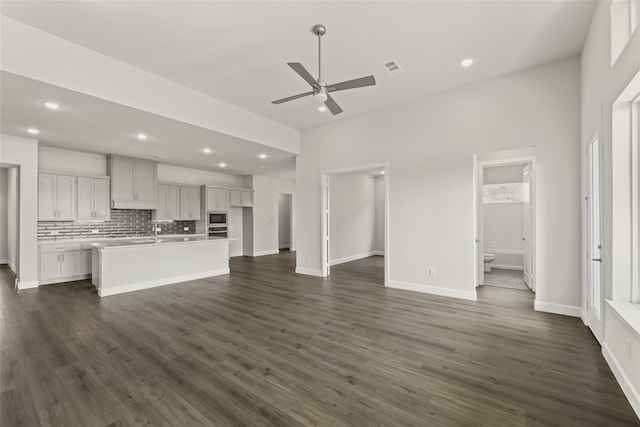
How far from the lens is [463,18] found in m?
2.90

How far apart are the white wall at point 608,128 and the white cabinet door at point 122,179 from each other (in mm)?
8363

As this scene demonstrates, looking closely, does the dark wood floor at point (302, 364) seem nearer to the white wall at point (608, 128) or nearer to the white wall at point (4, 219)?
the white wall at point (608, 128)

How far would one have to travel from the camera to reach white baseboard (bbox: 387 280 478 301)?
14.3 ft

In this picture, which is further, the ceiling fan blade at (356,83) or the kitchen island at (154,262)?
the kitchen island at (154,262)

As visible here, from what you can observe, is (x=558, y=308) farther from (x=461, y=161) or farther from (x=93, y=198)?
(x=93, y=198)

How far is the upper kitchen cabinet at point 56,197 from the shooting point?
5656 millimetres

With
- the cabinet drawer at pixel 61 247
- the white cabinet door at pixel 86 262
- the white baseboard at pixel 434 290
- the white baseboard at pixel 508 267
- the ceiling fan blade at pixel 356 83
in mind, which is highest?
the ceiling fan blade at pixel 356 83

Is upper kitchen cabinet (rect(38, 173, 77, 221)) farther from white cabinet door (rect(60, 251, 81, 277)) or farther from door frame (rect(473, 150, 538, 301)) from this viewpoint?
door frame (rect(473, 150, 538, 301))

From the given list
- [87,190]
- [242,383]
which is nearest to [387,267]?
[242,383]

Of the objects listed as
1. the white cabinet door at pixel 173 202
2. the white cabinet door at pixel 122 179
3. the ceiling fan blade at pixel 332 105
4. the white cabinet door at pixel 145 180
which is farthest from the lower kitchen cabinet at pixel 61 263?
the ceiling fan blade at pixel 332 105

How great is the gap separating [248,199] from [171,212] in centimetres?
250

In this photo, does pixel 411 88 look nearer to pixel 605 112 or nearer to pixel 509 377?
pixel 605 112

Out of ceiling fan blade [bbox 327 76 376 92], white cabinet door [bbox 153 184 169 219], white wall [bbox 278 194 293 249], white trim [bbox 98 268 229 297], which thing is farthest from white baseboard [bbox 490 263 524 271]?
white cabinet door [bbox 153 184 169 219]

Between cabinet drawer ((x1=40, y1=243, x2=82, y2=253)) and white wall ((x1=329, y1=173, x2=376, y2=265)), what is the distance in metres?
5.65
